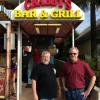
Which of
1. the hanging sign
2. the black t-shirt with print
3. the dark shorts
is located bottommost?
the dark shorts

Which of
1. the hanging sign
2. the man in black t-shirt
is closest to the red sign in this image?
the hanging sign

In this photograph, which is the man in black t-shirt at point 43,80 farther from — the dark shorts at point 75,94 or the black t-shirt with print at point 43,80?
the dark shorts at point 75,94

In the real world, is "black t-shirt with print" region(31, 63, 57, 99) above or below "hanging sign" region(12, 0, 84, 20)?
below

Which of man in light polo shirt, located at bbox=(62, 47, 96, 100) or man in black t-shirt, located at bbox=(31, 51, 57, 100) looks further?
man in light polo shirt, located at bbox=(62, 47, 96, 100)

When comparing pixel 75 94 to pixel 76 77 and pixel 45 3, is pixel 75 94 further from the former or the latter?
pixel 45 3

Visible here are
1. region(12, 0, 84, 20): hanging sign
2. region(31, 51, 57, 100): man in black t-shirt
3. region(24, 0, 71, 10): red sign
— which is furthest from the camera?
region(24, 0, 71, 10): red sign

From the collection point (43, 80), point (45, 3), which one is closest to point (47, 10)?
point (45, 3)

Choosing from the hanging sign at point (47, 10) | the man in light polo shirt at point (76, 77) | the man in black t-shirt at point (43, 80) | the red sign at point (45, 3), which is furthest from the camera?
the red sign at point (45, 3)

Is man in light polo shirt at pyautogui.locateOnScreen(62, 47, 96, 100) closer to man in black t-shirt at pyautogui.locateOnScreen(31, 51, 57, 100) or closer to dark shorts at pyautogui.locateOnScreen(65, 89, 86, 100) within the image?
dark shorts at pyautogui.locateOnScreen(65, 89, 86, 100)

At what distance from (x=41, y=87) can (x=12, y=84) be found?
779 centimetres

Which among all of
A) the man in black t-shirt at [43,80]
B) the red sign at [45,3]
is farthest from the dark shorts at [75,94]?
the red sign at [45,3]

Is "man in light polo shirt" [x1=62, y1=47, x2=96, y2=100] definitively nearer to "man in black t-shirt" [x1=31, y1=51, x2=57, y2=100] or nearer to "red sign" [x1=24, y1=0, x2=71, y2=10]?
"man in black t-shirt" [x1=31, y1=51, x2=57, y2=100]

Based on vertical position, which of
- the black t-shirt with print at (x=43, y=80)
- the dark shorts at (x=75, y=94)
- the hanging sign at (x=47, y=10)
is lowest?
the dark shorts at (x=75, y=94)

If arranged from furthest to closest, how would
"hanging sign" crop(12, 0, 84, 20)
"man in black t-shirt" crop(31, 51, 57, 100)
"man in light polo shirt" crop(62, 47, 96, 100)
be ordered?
"hanging sign" crop(12, 0, 84, 20) → "man in light polo shirt" crop(62, 47, 96, 100) → "man in black t-shirt" crop(31, 51, 57, 100)
